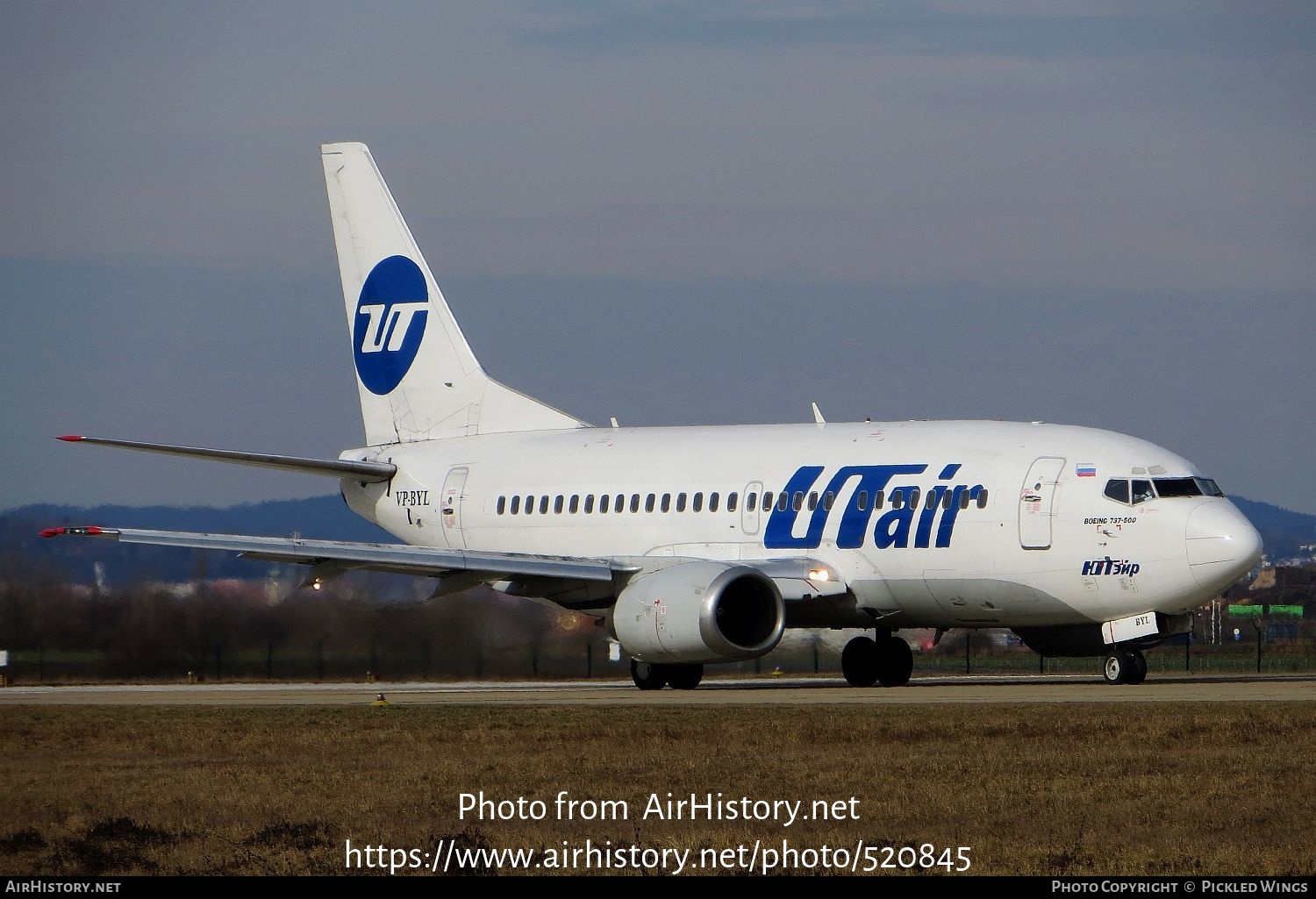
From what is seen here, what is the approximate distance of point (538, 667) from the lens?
117 feet

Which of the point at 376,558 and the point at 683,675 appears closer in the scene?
the point at 376,558

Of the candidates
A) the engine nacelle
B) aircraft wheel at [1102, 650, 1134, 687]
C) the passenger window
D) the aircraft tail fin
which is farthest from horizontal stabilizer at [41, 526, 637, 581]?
the passenger window

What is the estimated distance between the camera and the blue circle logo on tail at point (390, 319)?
36.1 metres

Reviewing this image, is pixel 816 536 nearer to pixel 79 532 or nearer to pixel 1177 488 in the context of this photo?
pixel 1177 488

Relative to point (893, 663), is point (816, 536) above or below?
above

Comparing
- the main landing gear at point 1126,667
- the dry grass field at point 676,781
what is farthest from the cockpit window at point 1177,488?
the dry grass field at point 676,781

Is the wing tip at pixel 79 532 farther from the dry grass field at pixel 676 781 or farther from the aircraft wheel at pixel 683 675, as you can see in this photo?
the aircraft wheel at pixel 683 675

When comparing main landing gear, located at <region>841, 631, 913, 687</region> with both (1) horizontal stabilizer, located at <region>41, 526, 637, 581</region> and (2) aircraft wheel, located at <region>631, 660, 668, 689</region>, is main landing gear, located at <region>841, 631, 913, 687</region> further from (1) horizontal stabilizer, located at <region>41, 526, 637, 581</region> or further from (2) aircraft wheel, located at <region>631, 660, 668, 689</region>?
(1) horizontal stabilizer, located at <region>41, 526, 637, 581</region>

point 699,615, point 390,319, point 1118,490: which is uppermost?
point 390,319

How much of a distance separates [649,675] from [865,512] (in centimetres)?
420

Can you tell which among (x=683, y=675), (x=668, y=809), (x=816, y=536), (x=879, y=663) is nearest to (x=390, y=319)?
(x=683, y=675)

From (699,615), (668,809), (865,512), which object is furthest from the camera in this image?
(865,512)

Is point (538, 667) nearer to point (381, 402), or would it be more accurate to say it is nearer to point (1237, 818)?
point (381, 402)

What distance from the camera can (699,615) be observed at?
2675 cm
